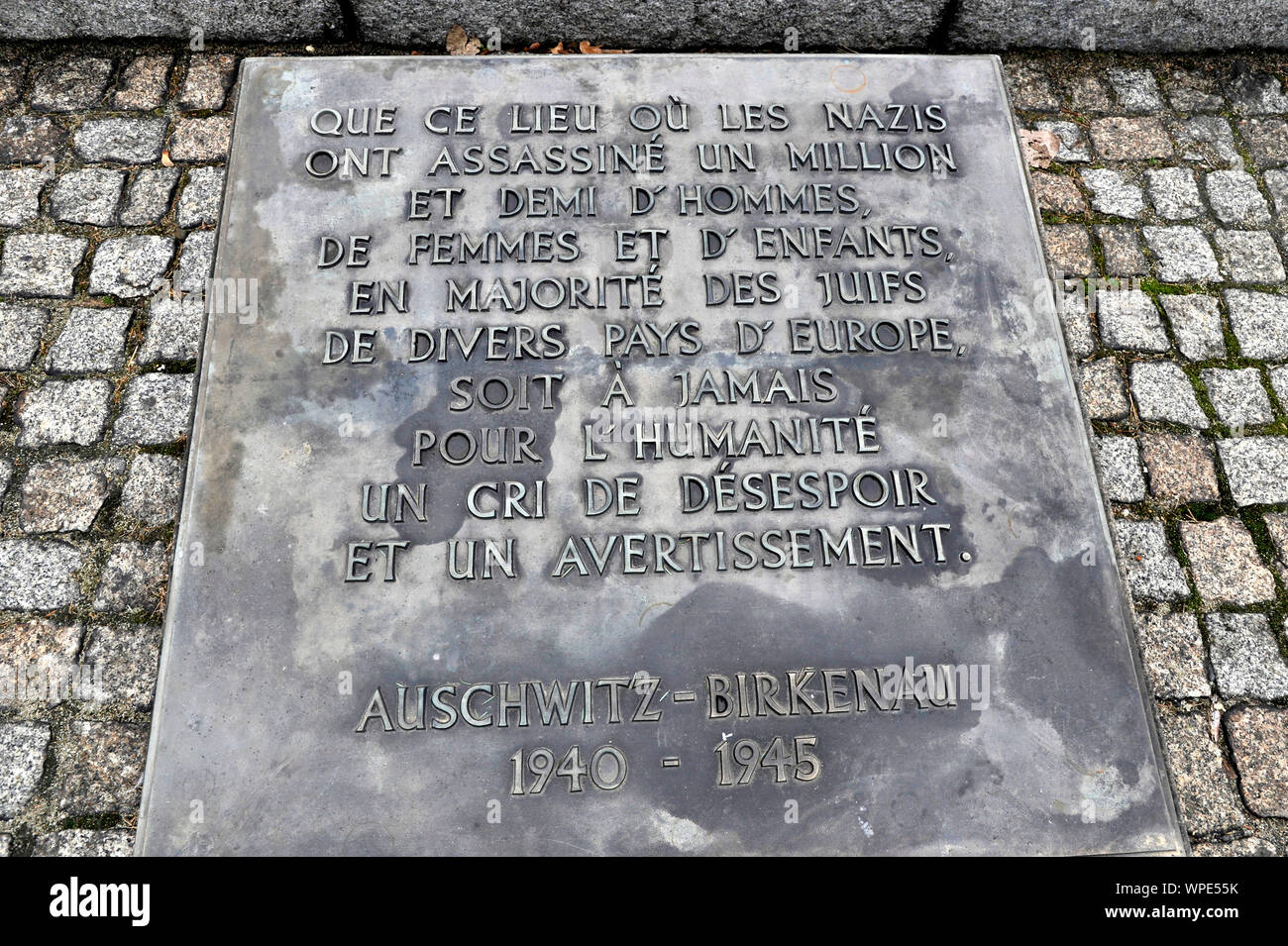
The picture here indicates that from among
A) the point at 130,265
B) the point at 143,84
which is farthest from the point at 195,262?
the point at 143,84

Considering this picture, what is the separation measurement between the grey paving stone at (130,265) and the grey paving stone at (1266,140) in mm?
4638

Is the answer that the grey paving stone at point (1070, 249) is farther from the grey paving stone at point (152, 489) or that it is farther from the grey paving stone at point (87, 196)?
the grey paving stone at point (87, 196)

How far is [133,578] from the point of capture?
3.25m

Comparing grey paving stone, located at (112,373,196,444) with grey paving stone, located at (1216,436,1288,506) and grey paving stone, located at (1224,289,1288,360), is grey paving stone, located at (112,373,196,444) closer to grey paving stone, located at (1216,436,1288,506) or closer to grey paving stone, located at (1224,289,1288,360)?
grey paving stone, located at (1216,436,1288,506)

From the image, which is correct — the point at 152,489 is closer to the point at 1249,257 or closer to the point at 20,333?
the point at 20,333

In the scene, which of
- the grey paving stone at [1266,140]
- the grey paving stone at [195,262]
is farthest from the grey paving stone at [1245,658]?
the grey paving stone at [195,262]

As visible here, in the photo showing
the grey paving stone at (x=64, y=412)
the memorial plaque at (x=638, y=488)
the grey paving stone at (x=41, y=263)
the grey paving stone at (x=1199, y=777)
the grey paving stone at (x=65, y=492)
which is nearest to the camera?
the memorial plaque at (x=638, y=488)

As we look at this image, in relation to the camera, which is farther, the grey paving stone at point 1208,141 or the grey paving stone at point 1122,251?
the grey paving stone at point 1208,141

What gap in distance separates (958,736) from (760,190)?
162 centimetres

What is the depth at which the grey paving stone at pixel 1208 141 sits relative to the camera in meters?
4.27

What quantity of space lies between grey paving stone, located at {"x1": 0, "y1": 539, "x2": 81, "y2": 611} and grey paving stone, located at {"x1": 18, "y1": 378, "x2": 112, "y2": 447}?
1.31 ft

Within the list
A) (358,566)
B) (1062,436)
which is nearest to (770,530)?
(1062,436)

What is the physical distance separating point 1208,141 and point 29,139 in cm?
513

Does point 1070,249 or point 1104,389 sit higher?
point 1070,249
